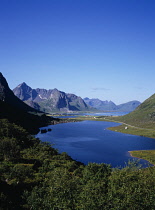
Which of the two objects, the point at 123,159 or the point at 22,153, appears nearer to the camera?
the point at 22,153

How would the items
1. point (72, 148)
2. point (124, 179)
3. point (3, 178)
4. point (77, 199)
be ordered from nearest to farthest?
point (77, 199)
point (124, 179)
point (3, 178)
point (72, 148)

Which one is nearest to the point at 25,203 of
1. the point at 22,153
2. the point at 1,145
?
the point at 1,145

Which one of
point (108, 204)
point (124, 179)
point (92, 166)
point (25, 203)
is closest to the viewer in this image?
point (108, 204)

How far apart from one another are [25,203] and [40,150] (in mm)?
75488

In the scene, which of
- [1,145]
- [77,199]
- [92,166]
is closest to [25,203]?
[77,199]

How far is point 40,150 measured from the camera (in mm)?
123000

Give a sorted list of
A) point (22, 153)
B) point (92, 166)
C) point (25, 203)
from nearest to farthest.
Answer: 1. point (25, 203)
2. point (92, 166)
3. point (22, 153)

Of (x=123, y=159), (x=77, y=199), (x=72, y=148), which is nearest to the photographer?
(x=77, y=199)

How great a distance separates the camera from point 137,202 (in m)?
38.9

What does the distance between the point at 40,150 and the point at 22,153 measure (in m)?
13.6

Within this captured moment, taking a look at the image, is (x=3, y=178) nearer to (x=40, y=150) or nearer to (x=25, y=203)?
(x=25, y=203)

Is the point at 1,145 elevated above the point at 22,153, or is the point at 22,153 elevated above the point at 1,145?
the point at 1,145

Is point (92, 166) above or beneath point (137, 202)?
beneath

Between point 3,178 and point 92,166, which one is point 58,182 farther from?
point 92,166
